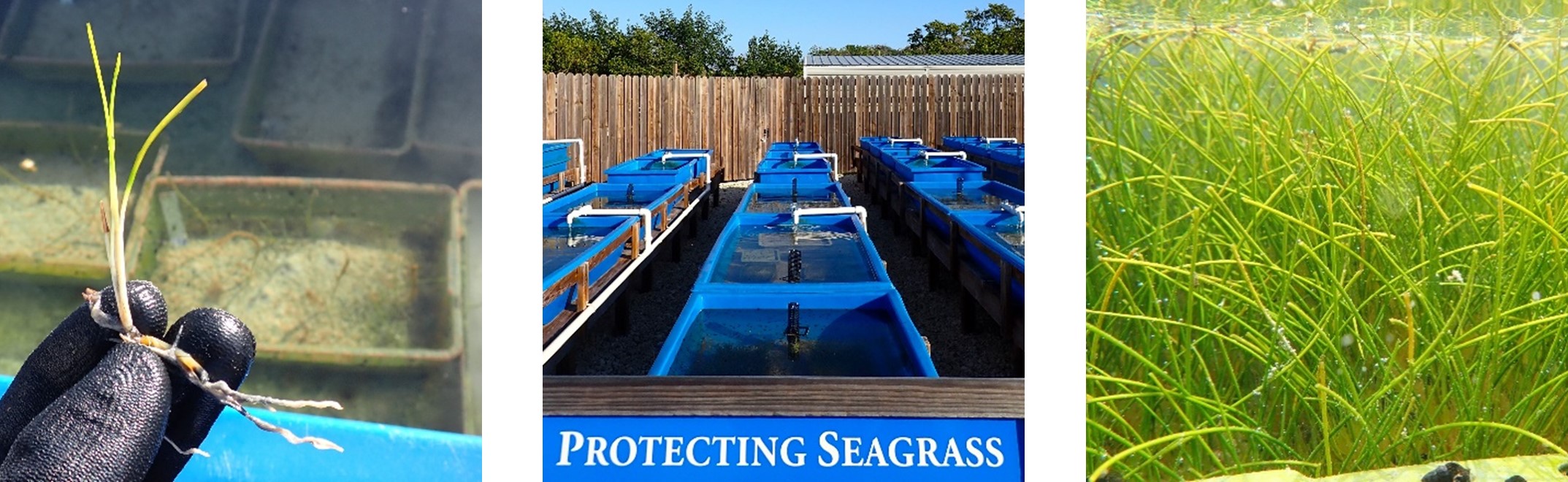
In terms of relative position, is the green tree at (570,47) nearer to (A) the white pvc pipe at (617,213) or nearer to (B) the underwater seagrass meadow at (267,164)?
(A) the white pvc pipe at (617,213)

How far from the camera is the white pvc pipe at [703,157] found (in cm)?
925

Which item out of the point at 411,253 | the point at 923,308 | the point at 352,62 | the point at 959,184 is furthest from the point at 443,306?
the point at 959,184

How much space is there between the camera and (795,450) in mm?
1695

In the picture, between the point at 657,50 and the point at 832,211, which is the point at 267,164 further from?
the point at 657,50

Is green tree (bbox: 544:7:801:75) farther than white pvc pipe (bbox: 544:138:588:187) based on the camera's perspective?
Yes

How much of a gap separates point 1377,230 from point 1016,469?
2.46 feet

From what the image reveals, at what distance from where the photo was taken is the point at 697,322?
11.1 feet

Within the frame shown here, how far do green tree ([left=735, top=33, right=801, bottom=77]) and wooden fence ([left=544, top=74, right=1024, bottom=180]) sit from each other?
819 cm

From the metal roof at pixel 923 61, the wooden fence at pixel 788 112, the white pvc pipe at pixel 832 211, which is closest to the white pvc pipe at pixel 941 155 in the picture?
the white pvc pipe at pixel 832 211

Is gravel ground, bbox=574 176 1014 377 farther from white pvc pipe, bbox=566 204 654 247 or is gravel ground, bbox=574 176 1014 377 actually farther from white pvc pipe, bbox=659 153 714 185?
white pvc pipe, bbox=659 153 714 185

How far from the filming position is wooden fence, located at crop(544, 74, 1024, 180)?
486 inches

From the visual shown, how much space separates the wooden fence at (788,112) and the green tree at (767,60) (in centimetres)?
819

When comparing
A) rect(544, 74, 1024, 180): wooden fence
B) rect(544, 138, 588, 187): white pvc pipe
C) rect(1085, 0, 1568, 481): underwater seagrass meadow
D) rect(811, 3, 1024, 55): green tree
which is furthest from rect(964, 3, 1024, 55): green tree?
rect(1085, 0, 1568, 481): underwater seagrass meadow

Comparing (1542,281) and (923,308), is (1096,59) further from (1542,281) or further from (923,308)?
(923,308)
